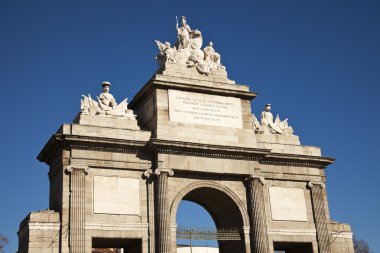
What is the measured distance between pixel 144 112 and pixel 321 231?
36.5 ft

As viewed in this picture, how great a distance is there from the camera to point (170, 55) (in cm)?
3003

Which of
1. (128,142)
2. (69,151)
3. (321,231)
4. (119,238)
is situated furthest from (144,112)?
(321,231)

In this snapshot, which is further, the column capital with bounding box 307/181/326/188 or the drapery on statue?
the column capital with bounding box 307/181/326/188

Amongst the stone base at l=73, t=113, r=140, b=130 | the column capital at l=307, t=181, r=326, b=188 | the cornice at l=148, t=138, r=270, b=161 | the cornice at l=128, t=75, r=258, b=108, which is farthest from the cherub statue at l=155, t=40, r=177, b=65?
the column capital at l=307, t=181, r=326, b=188

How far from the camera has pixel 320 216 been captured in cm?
3059

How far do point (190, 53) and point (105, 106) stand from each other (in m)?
5.65

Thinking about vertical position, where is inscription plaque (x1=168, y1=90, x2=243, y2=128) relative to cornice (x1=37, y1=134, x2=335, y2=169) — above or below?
above

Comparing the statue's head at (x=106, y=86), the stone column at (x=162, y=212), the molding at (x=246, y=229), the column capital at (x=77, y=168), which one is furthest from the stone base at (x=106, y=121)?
the molding at (x=246, y=229)

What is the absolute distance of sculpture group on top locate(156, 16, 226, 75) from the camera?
98.9 feet

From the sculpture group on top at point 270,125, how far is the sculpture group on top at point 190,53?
11.3 feet

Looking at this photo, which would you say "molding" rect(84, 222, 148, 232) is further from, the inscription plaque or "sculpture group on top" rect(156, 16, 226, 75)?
"sculpture group on top" rect(156, 16, 226, 75)

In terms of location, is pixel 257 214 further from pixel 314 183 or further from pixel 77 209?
pixel 77 209

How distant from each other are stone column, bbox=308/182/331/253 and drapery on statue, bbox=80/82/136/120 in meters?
10.6

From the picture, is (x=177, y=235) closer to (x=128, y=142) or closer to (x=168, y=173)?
(x=168, y=173)
